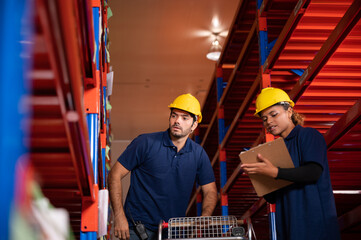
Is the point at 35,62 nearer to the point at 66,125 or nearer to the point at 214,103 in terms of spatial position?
the point at 66,125

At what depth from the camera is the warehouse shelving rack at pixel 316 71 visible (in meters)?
4.12

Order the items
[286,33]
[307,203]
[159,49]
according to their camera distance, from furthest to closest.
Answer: [159,49] < [286,33] < [307,203]

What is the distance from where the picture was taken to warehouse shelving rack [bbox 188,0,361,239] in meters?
4.12

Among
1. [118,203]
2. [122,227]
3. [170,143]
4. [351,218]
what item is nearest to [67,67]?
[122,227]

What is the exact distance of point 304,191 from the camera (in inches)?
124

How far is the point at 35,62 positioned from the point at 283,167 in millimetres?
2329

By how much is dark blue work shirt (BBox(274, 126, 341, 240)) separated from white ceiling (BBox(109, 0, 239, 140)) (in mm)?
7889

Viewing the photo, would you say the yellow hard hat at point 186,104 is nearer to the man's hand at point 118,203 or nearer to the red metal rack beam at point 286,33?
the man's hand at point 118,203

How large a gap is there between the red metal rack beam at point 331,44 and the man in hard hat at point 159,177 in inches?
46.1

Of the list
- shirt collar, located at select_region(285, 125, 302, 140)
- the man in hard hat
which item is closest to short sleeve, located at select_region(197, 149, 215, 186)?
the man in hard hat

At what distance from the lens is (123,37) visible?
12.0 meters

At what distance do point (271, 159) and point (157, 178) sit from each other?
1216 millimetres

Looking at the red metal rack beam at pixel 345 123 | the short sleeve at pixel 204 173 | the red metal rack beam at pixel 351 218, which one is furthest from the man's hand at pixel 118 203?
the red metal rack beam at pixel 351 218

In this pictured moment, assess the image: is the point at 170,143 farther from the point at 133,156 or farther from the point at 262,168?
the point at 262,168
